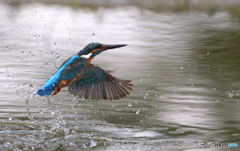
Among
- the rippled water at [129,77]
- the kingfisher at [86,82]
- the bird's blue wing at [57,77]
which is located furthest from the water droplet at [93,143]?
the bird's blue wing at [57,77]

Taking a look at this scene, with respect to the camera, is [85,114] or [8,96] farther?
[8,96]

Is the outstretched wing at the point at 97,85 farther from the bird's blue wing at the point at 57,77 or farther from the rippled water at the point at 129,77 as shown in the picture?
the rippled water at the point at 129,77

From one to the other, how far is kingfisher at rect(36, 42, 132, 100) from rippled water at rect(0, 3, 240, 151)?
37 cm

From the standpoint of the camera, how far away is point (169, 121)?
19.6 ft

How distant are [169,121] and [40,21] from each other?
16.2ft

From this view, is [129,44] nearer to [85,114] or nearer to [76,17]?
[76,17]

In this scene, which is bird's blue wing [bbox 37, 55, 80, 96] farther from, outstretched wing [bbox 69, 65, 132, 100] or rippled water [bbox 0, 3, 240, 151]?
rippled water [bbox 0, 3, 240, 151]

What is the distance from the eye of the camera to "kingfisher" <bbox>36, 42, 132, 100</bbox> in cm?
544

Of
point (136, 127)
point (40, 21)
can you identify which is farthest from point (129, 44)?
point (136, 127)

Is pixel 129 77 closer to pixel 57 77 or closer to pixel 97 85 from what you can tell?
pixel 97 85

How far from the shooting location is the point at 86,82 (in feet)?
18.2

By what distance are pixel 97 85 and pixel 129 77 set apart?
195cm

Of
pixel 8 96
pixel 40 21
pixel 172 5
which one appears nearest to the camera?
pixel 8 96

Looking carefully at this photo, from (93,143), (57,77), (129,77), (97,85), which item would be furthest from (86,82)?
(129,77)
